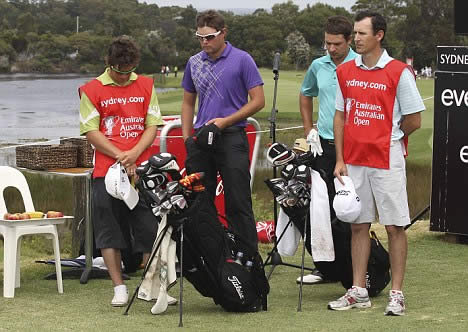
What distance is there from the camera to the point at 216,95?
7902mm

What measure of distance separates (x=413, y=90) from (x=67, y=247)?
5.92 metres

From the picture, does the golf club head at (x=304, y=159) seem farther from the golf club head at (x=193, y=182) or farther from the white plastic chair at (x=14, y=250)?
the white plastic chair at (x=14, y=250)

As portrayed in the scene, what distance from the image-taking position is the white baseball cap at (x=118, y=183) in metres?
7.40

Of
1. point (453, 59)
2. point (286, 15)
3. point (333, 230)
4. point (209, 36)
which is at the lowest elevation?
point (333, 230)

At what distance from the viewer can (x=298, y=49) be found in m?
37.1

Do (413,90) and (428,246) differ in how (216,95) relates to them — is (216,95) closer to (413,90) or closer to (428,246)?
(413,90)

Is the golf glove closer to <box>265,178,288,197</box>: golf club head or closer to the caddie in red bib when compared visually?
<box>265,178,288,197</box>: golf club head

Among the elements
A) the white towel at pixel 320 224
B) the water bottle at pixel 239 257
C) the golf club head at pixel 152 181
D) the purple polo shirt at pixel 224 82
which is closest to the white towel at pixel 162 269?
the golf club head at pixel 152 181

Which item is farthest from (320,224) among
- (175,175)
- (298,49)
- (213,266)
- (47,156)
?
(298,49)

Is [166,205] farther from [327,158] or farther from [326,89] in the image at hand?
[326,89]

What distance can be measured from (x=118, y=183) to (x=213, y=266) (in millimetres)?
831

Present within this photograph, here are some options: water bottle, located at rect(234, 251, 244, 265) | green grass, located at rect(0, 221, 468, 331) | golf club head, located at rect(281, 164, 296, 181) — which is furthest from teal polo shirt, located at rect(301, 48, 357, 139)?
water bottle, located at rect(234, 251, 244, 265)

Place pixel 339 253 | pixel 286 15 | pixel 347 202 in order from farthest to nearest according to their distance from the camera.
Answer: pixel 286 15
pixel 339 253
pixel 347 202

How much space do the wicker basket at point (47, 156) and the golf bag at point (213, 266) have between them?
2.18 metres
